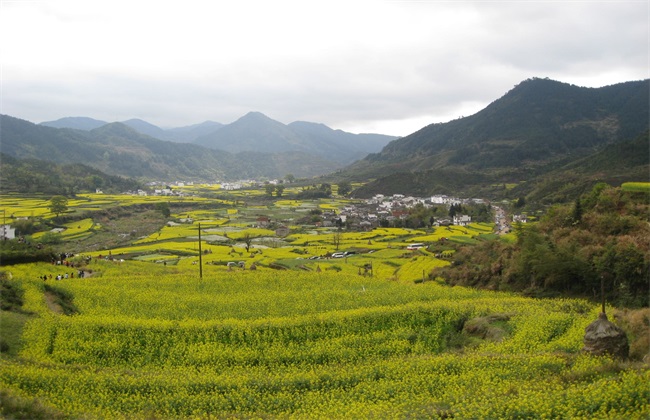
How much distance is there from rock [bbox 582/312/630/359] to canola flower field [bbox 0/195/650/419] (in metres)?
0.53

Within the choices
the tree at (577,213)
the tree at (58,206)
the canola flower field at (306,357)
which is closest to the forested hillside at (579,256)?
the tree at (577,213)

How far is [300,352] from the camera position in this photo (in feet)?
54.8

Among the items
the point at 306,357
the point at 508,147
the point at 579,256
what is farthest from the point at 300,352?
the point at 508,147

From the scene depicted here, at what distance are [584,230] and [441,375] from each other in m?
17.8

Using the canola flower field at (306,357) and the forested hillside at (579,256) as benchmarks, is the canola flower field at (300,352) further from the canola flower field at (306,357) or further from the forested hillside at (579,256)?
the forested hillside at (579,256)

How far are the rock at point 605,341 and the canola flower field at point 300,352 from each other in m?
0.53

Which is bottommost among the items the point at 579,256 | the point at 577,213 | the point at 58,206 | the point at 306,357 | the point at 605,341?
the point at 306,357

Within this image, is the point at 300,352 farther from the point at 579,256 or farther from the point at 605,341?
the point at 579,256

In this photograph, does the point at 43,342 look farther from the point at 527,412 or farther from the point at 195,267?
the point at 195,267

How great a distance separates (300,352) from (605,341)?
9809 mm

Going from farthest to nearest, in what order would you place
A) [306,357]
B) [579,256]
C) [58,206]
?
[58,206]
[579,256]
[306,357]

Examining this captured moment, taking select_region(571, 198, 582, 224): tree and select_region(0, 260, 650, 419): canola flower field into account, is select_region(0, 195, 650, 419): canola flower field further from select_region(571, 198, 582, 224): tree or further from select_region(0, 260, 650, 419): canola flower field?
select_region(571, 198, 582, 224): tree

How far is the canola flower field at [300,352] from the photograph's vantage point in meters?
11.5

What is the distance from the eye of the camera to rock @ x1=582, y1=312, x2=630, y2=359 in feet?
43.1
